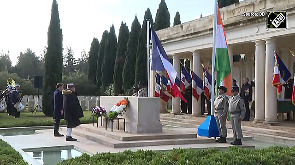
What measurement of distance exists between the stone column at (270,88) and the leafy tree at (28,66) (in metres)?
56.2

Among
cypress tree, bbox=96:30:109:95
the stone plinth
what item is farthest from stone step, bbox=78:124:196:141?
cypress tree, bbox=96:30:109:95

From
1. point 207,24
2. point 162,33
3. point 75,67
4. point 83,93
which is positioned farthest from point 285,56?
point 75,67

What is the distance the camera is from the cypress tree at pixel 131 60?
4356cm

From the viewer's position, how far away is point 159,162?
20.9 feet

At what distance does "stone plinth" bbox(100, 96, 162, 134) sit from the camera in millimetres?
12320

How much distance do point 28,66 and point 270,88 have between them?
58.7 metres

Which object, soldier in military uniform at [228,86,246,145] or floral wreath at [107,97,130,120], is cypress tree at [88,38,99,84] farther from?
soldier in military uniform at [228,86,246,145]

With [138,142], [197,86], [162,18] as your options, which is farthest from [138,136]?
[162,18]

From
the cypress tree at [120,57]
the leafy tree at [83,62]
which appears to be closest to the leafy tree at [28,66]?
the leafy tree at [83,62]

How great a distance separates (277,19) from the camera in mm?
14734

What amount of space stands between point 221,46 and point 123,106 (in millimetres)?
3994

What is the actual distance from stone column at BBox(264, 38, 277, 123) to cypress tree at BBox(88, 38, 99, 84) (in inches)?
1607

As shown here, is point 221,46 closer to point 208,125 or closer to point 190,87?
point 208,125

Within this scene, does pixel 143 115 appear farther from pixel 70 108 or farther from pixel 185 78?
pixel 185 78
